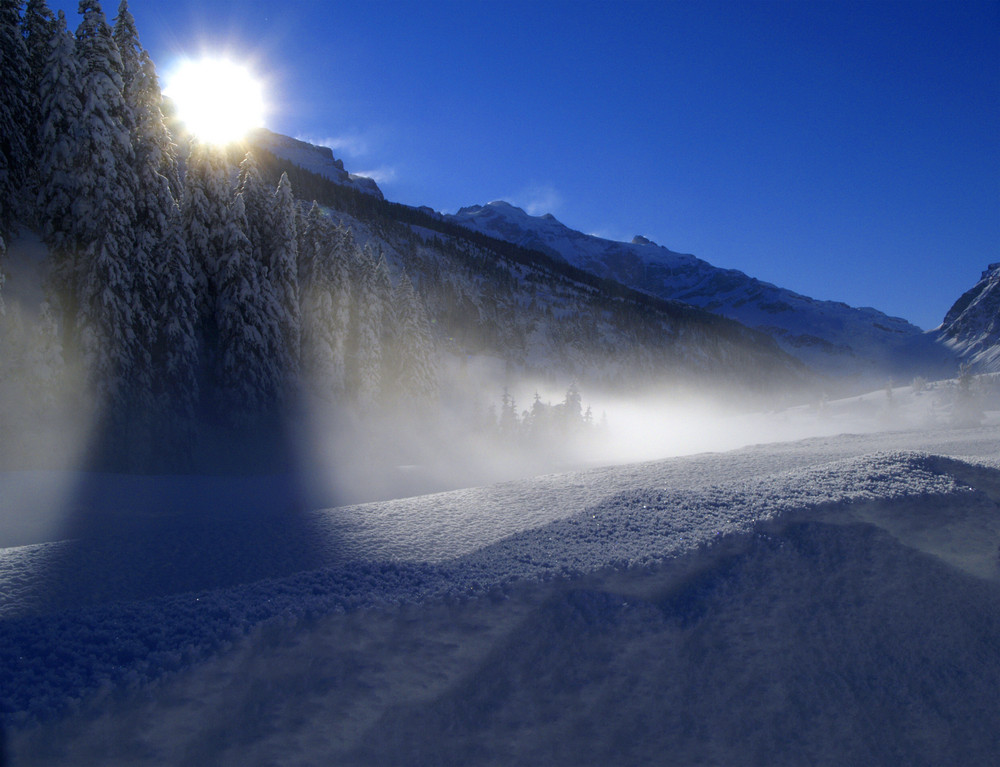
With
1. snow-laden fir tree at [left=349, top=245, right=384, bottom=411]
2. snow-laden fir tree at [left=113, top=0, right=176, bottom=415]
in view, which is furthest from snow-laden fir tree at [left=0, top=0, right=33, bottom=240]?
snow-laden fir tree at [left=349, top=245, right=384, bottom=411]

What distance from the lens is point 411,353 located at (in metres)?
33.8

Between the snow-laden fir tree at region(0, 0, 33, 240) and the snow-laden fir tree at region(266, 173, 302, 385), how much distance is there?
8.39m

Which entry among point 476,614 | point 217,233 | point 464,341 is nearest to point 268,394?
point 217,233

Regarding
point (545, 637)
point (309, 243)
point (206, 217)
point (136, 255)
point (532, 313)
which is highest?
point (532, 313)

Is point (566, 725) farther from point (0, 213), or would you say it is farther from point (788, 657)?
point (0, 213)

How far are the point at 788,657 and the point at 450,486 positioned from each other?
53.8ft

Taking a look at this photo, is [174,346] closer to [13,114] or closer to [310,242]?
[13,114]

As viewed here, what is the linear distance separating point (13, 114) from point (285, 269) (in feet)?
32.8

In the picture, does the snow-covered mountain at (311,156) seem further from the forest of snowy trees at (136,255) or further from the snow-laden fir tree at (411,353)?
the forest of snowy trees at (136,255)

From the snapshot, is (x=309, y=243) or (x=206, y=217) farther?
(x=309, y=243)

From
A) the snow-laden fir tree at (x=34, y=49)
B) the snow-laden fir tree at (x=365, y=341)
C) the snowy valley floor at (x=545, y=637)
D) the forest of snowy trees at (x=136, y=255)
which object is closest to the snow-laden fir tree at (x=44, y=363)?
the forest of snowy trees at (x=136, y=255)

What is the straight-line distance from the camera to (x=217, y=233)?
21.8m

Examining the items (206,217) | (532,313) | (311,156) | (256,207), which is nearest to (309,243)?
(256,207)

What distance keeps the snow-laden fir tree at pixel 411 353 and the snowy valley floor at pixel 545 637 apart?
1087 inches
